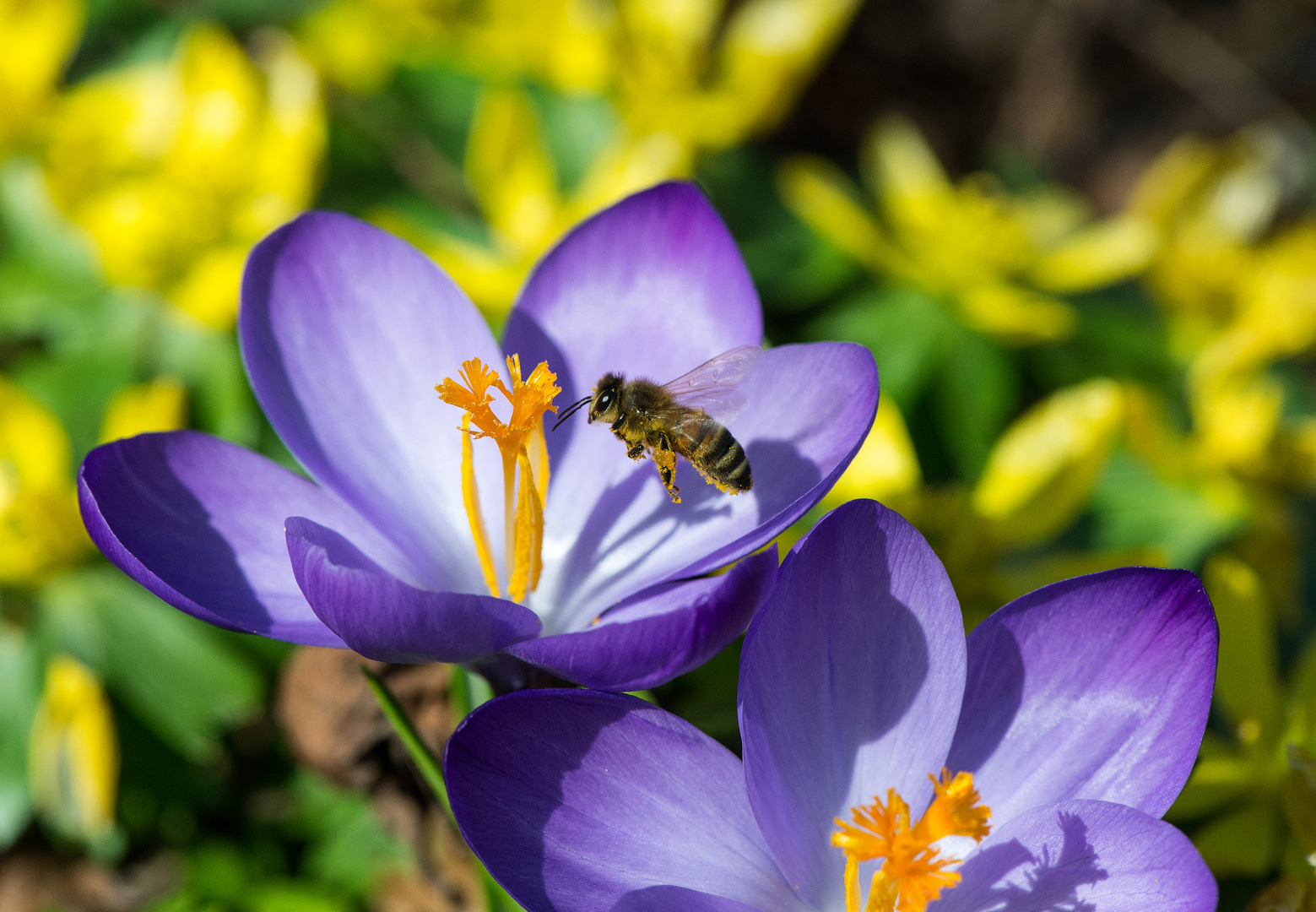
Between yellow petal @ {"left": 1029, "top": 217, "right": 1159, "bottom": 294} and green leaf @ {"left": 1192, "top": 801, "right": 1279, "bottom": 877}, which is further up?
yellow petal @ {"left": 1029, "top": 217, "right": 1159, "bottom": 294}

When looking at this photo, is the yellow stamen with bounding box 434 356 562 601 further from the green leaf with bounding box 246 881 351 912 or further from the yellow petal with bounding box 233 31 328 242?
the yellow petal with bounding box 233 31 328 242

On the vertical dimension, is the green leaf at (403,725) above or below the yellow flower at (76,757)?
above

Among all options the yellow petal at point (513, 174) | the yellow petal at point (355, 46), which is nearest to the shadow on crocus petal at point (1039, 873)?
the yellow petal at point (513, 174)

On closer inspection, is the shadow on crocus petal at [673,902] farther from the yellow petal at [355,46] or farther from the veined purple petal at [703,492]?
the yellow petal at [355,46]

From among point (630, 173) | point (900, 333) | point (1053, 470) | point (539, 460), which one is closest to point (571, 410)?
point (539, 460)

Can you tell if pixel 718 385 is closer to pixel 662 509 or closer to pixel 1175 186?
pixel 662 509

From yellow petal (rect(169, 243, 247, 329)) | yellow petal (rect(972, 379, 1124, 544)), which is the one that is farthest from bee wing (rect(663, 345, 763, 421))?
yellow petal (rect(169, 243, 247, 329))
